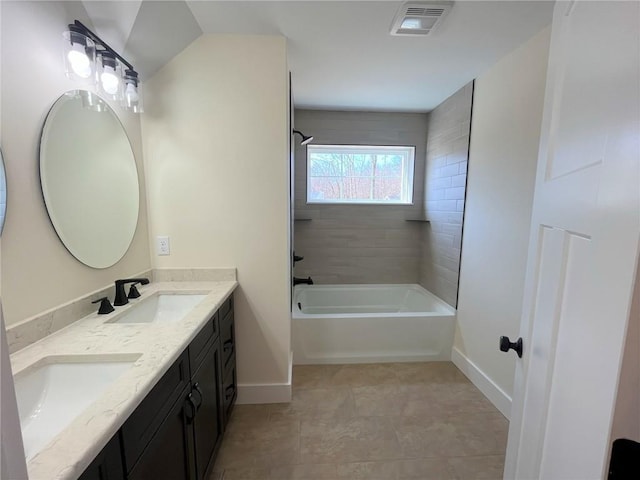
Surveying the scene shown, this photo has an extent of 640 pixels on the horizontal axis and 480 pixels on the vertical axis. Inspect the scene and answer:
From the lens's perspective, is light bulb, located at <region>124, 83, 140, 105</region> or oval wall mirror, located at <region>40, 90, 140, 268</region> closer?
oval wall mirror, located at <region>40, 90, 140, 268</region>

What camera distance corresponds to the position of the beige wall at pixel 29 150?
95 centimetres

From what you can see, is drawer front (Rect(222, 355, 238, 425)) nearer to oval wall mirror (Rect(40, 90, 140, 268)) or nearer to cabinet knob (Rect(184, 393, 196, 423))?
cabinet knob (Rect(184, 393, 196, 423))

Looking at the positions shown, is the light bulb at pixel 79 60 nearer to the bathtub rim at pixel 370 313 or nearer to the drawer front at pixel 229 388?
the drawer front at pixel 229 388

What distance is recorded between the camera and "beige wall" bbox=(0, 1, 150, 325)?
0.95 meters

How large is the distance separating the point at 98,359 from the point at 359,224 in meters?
2.70

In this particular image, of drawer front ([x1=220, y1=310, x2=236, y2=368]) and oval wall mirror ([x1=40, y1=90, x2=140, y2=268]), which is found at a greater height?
oval wall mirror ([x1=40, y1=90, x2=140, y2=268])

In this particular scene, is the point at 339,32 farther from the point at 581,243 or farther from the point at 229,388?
the point at 229,388

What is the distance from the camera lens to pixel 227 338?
173cm

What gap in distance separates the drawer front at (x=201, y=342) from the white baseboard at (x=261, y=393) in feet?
2.42

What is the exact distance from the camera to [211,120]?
176 centimetres

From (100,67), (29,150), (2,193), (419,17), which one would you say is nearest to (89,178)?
(29,150)

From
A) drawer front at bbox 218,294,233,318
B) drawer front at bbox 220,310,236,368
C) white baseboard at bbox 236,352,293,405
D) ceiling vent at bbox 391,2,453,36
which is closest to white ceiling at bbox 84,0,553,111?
ceiling vent at bbox 391,2,453,36

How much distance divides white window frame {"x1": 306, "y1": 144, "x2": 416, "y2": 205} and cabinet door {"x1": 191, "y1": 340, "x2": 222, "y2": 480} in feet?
7.04

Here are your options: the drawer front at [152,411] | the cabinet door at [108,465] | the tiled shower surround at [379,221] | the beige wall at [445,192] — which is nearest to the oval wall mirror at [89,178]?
the drawer front at [152,411]
